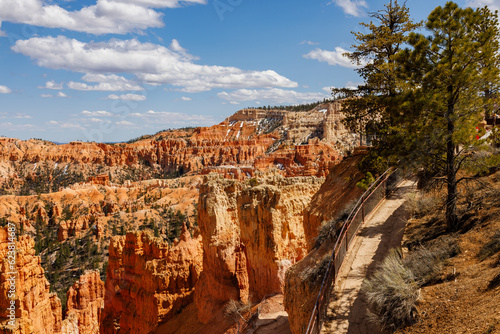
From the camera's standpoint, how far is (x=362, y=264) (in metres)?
10.4

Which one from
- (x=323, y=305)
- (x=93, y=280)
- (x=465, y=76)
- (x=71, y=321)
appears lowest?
(x=71, y=321)

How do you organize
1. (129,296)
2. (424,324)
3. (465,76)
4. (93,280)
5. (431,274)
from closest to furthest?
(424,324)
(431,274)
(465,76)
(129,296)
(93,280)

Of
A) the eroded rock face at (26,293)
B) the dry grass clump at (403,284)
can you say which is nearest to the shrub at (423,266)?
the dry grass clump at (403,284)

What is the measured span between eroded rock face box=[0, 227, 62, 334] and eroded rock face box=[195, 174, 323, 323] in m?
11.5

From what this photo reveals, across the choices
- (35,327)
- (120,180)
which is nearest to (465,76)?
(35,327)

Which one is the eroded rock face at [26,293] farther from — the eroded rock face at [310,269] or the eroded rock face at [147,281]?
the eroded rock face at [310,269]

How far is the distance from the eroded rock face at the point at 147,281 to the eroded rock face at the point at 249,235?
125 inches

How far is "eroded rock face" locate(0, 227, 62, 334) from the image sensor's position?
23.0 metres

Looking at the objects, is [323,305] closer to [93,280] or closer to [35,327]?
[35,327]

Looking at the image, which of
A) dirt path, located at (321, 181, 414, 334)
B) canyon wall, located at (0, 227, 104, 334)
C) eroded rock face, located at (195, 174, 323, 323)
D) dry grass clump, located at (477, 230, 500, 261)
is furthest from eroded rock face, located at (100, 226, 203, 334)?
dry grass clump, located at (477, 230, 500, 261)

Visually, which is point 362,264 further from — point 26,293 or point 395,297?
point 26,293

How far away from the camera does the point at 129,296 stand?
32344 mm

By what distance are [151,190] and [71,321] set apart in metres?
72.9

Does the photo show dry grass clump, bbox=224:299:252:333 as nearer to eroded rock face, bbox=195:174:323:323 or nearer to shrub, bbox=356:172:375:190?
eroded rock face, bbox=195:174:323:323
